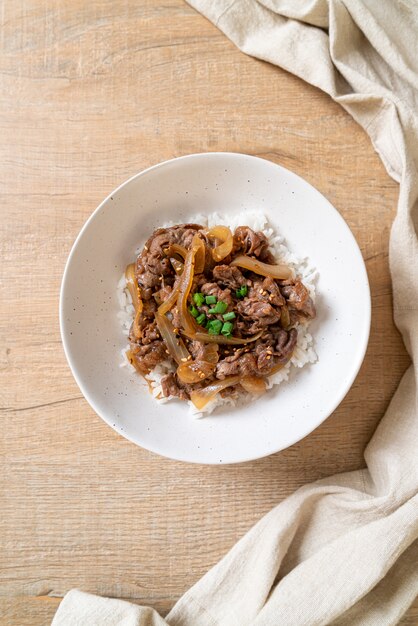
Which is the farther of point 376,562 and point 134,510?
point 134,510

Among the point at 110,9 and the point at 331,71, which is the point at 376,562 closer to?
the point at 331,71

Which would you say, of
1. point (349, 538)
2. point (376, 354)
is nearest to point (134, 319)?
point (376, 354)

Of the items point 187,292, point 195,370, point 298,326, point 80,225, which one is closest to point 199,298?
point 187,292

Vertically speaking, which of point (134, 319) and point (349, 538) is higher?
point (134, 319)

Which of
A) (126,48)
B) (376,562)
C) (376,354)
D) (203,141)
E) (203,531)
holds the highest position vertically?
(126,48)

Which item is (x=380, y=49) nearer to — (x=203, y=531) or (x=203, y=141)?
(x=203, y=141)

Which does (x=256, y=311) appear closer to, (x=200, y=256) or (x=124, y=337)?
(x=200, y=256)

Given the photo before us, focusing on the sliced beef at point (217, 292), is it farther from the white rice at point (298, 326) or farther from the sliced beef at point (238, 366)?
the white rice at point (298, 326)
